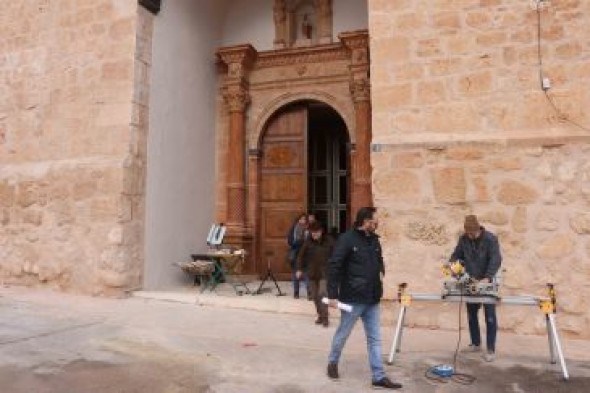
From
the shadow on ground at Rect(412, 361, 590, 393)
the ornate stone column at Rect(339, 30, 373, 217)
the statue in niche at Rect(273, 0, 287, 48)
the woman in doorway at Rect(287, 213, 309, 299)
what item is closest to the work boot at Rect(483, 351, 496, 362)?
the shadow on ground at Rect(412, 361, 590, 393)

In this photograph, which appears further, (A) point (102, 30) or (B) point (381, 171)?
(A) point (102, 30)

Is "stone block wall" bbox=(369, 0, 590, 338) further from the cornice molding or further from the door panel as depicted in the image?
the door panel

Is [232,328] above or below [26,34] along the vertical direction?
below

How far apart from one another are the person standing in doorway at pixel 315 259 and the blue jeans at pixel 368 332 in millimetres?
1847

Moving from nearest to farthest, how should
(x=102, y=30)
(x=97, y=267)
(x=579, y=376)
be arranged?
(x=579, y=376)
(x=97, y=267)
(x=102, y=30)

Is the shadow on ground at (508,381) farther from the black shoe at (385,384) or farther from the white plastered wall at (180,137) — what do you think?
the white plastered wall at (180,137)

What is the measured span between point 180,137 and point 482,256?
5.00 meters

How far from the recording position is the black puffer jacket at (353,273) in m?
3.35

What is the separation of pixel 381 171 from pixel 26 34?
5.76 m

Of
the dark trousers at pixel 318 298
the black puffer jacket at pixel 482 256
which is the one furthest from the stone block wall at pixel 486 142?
the black puffer jacket at pixel 482 256

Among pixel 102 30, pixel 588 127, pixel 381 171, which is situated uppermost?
pixel 102 30

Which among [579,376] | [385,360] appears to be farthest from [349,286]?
[579,376]

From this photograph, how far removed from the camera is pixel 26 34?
7570 millimetres

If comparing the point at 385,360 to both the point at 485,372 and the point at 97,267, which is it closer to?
the point at 485,372
